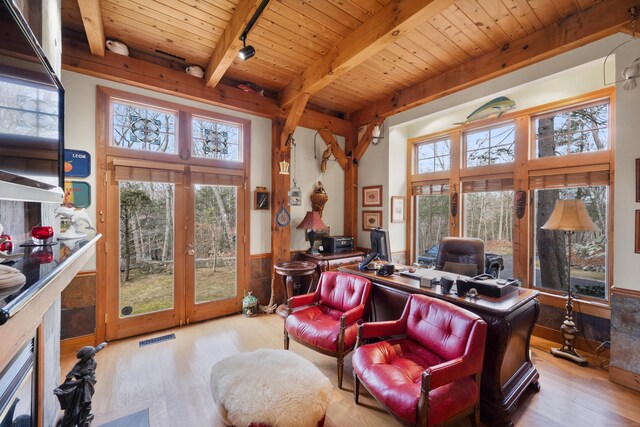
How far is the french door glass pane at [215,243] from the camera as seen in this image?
3.58 metres

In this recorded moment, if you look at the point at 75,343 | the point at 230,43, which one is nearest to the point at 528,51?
the point at 230,43

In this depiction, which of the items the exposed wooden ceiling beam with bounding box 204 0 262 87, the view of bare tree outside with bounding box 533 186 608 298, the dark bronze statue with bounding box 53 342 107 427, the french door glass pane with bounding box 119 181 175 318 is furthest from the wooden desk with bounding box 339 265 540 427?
the french door glass pane with bounding box 119 181 175 318

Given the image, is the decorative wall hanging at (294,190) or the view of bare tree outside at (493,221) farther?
the decorative wall hanging at (294,190)

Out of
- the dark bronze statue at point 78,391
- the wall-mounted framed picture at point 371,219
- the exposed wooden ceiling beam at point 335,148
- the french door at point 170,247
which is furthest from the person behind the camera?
the exposed wooden ceiling beam at point 335,148

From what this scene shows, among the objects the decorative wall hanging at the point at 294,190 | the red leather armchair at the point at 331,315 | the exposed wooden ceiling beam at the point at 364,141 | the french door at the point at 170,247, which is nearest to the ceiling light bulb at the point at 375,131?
the exposed wooden ceiling beam at the point at 364,141

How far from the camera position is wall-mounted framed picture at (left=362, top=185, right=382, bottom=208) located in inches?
176

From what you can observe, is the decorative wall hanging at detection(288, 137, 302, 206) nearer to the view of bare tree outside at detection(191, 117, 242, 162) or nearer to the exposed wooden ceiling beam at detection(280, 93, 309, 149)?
the exposed wooden ceiling beam at detection(280, 93, 309, 149)

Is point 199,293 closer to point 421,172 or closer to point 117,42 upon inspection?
point 117,42

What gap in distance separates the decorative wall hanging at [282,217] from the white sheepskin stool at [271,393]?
228 centimetres

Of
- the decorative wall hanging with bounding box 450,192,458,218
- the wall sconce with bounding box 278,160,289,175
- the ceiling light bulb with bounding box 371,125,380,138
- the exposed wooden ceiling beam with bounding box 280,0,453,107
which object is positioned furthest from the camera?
the ceiling light bulb with bounding box 371,125,380,138

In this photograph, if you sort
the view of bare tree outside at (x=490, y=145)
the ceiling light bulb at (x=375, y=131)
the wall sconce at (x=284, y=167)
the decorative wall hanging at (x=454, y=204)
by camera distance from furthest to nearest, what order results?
the ceiling light bulb at (x=375, y=131), the wall sconce at (x=284, y=167), the decorative wall hanging at (x=454, y=204), the view of bare tree outside at (x=490, y=145)

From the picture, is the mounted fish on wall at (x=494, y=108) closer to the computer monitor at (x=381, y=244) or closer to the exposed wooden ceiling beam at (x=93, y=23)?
the computer monitor at (x=381, y=244)

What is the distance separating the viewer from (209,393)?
7.16 feet

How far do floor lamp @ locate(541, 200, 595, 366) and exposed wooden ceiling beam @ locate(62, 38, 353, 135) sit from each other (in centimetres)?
343
